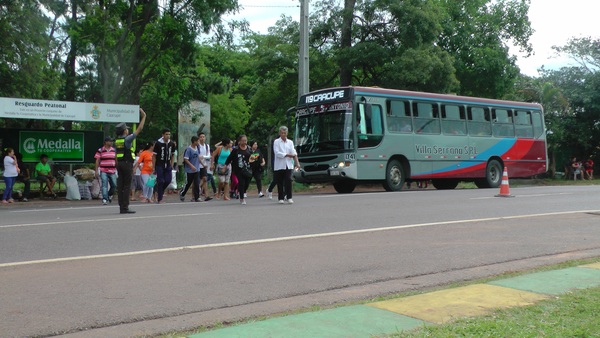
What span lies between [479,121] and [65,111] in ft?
46.4

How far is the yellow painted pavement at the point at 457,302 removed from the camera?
5.20 m

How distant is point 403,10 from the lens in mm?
27984

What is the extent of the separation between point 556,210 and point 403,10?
16.2 m

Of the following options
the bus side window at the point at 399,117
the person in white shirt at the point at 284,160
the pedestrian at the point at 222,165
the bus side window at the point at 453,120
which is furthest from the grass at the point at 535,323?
the bus side window at the point at 453,120

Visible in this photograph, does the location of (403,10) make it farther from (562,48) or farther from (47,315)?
(562,48)

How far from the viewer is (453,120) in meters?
23.6

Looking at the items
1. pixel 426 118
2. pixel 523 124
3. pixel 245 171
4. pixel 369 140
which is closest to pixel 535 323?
pixel 245 171

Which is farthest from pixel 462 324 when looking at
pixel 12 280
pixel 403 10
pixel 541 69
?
pixel 541 69

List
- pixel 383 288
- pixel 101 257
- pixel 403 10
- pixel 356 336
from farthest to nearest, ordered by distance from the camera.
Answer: pixel 403 10, pixel 101 257, pixel 383 288, pixel 356 336

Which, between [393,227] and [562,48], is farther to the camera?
[562,48]

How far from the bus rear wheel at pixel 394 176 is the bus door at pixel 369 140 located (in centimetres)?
33

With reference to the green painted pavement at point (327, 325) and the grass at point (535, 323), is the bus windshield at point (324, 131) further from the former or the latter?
the green painted pavement at point (327, 325)

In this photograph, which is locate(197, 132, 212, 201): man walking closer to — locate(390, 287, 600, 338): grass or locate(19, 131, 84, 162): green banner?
locate(19, 131, 84, 162): green banner

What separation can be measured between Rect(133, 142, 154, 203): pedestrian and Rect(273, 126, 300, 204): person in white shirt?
12.8 feet
